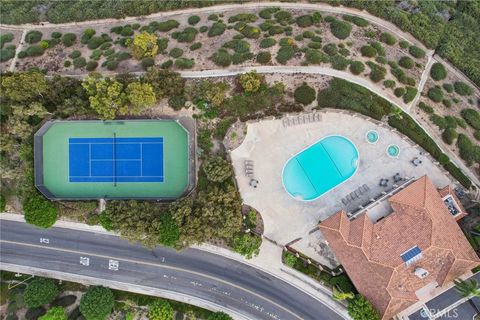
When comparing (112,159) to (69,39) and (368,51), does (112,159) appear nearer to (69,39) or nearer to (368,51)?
(69,39)

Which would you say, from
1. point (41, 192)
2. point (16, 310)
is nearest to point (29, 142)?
point (41, 192)

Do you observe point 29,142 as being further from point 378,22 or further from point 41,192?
point 378,22

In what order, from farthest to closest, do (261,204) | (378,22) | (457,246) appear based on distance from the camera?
(378,22) → (261,204) → (457,246)

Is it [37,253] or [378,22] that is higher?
[378,22]

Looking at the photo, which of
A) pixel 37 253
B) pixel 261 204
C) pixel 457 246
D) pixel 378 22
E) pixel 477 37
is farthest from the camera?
pixel 477 37

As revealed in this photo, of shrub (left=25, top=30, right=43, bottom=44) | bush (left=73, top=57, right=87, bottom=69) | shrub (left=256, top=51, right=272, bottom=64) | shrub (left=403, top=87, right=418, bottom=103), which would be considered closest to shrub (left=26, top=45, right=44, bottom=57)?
shrub (left=25, top=30, right=43, bottom=44)

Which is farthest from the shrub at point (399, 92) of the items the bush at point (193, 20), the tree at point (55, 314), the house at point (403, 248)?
the tree at point (55, 314)

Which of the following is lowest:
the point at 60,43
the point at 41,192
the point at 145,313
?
the point at 145,313
